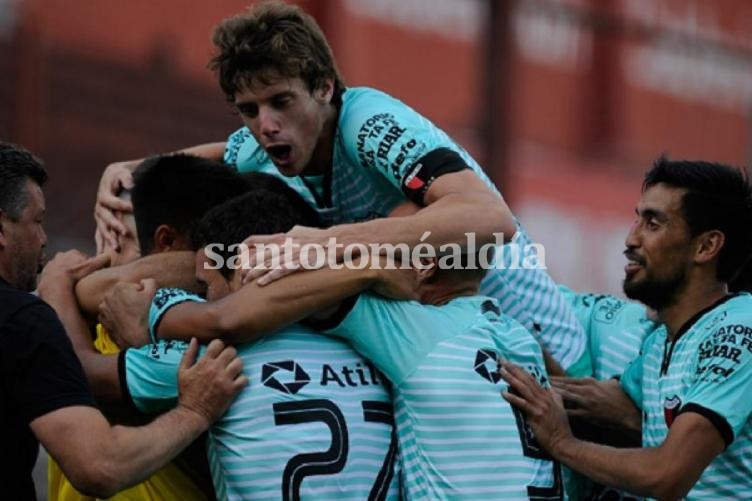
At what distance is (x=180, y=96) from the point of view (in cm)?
1405

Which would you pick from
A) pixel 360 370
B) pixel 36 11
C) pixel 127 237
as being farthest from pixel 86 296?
pixel 36 11

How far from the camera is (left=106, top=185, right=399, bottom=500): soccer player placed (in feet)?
16.4

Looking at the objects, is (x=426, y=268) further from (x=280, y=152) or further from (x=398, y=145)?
(x=280, y=152)

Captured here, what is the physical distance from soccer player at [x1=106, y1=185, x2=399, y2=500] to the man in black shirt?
9 cm

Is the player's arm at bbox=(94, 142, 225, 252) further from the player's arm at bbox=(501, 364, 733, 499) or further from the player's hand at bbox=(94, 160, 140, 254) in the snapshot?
the player's arm at bbox=(501, 364, 733, 499)

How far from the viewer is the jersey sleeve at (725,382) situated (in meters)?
5.25

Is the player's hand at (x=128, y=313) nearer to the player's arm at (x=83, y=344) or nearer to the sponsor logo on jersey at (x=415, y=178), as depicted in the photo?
the player's arm at (x=83, y=344)

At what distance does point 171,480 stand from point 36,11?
832 cm

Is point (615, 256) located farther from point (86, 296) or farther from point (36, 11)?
point (86, 296)

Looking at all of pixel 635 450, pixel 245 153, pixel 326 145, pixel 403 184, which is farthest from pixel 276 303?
pixel 245 153

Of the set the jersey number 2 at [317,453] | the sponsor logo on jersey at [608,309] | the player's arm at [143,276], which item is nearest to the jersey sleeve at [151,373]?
the jersey number 2 at [317,453]

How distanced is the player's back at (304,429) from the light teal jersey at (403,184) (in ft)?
2.49

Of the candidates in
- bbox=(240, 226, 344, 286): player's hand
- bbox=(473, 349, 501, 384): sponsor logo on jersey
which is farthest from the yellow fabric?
bbox=(473, 349, 501, 384): sponsor logo on jersey

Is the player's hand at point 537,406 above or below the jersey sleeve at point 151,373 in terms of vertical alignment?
below
